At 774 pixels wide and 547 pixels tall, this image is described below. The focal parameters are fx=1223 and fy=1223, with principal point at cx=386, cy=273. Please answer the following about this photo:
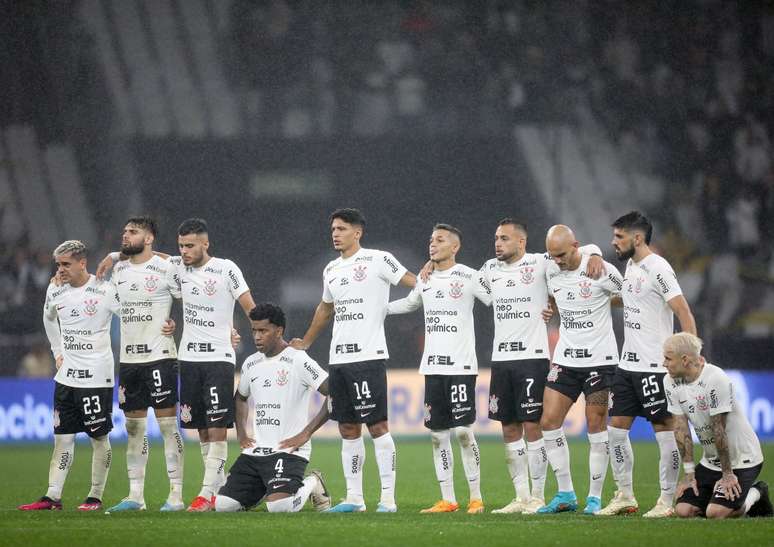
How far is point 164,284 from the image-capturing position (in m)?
11.4

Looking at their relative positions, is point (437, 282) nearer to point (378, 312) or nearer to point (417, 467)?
point (378, 312)

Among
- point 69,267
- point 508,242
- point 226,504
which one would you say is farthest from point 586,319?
point 69,267

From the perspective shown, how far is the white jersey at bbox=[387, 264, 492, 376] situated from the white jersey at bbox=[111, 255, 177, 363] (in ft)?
7.64

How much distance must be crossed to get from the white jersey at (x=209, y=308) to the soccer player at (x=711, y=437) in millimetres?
3978

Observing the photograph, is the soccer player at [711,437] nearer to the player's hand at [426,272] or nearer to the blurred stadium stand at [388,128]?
the player's hand at [426,272]

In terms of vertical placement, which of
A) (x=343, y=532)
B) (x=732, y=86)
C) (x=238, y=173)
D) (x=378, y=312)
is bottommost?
(x=343, y=532)

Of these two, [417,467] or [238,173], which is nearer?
[417,467]

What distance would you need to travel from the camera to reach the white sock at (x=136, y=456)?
1106cm

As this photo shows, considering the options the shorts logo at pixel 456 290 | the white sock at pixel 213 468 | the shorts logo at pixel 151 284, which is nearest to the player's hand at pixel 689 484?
the shorts logo at pixel 456 290

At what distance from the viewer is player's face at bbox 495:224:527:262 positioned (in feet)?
35.8

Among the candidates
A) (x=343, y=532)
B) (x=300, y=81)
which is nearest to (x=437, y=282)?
(x=343, y=532)

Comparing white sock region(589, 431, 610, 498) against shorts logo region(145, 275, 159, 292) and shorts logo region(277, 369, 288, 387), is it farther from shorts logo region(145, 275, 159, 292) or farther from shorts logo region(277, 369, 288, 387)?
shorts logo region(145, 275, 159, 292)

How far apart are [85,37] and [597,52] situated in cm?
1169

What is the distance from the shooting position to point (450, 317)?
35.8 feet
